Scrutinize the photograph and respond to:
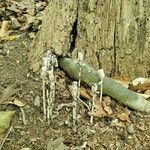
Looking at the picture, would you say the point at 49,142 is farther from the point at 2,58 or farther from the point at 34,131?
the point at 2,58

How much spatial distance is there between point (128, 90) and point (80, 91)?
0.33 m

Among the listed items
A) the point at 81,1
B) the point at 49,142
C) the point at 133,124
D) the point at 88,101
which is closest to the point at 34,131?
the point at 49,142

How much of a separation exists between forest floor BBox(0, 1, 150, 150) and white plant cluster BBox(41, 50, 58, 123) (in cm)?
6

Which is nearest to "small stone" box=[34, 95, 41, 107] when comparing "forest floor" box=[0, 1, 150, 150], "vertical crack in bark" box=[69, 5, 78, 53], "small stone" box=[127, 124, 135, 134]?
"forest floor" box=[0, 1, 150, 150]

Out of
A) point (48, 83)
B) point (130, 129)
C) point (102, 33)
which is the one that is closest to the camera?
point (48, 83)

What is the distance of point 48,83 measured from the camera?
8.62ft

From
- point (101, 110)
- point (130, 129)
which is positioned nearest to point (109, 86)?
point (101, 110)

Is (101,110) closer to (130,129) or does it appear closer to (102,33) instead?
(130,129)

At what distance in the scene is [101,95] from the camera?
2740 mm

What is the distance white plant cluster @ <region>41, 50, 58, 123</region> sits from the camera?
249 cm

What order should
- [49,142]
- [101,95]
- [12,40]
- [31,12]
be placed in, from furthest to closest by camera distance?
[31,12] < [12,40] < [101,95] < [49,142]

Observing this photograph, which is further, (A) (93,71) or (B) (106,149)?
(A) (93,71)

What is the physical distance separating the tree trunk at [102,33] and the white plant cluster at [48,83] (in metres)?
0.35

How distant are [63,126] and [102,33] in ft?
2.31
